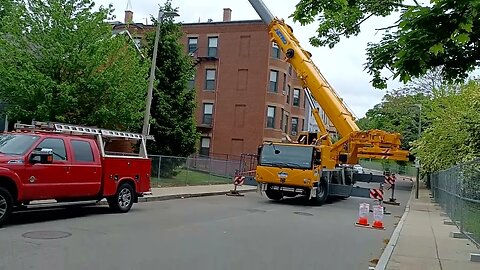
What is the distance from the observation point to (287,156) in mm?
20641

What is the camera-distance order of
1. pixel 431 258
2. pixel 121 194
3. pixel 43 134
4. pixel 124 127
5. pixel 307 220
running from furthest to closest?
pixel 124 127 → pixel 307 220 → pixel 121 194 → pixel 43 134 → pixel 431 258

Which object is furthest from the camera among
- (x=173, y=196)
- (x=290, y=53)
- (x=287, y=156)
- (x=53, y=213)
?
(x=290, y=53)

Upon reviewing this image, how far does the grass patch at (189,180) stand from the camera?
24.1 m

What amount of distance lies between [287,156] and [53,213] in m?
10.2

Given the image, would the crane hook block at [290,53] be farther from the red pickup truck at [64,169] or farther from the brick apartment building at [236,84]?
the brick apartment building at [236,84]

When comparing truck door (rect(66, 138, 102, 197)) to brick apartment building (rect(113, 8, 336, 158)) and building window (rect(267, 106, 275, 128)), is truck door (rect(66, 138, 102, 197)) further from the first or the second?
building window (rect(267, 106, 275, 128))

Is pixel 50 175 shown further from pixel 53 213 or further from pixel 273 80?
pixel 273 80

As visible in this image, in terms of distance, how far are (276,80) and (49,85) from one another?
26.0 metres

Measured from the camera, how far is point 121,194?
45.9 ft

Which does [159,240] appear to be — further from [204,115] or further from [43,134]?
[204,115]

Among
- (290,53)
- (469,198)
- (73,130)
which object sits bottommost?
(469,198)

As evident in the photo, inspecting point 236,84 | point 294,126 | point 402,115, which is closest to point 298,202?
point 236,84

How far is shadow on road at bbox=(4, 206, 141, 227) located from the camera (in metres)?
11.6

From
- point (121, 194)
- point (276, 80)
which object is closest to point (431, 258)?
point (121, 194)
